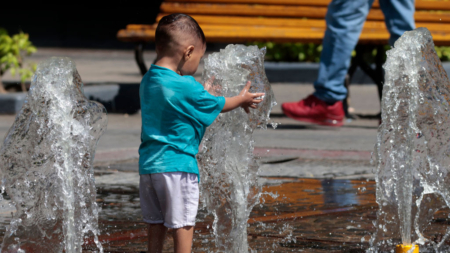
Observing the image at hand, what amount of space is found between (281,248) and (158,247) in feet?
1.83

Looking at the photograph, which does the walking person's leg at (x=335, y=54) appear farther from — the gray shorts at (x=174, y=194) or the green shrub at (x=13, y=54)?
the gray shorts at (x=174, y=194)

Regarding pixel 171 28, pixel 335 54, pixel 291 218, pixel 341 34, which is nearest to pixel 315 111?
pixel 335 54

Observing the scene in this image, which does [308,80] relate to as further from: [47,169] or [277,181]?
[47,169]

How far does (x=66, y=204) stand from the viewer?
9.95 feet

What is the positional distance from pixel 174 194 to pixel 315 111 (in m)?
3.92

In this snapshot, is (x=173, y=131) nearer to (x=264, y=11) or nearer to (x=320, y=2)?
(x=264, y=11)

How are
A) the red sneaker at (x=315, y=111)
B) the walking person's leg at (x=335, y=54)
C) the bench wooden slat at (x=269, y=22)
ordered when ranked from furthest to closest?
the bench wooden slat at (x=269, y=22), the red sneaker at (x=315, y=111), the walking person's leg at (x=335, y=54)

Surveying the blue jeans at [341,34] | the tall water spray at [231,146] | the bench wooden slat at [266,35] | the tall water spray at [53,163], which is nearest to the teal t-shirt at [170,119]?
the tall water spray at [231,146]

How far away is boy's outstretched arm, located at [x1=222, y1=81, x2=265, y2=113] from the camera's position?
2.76 m

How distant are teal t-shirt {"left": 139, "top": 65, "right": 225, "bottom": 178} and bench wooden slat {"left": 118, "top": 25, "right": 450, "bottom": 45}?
177 inches

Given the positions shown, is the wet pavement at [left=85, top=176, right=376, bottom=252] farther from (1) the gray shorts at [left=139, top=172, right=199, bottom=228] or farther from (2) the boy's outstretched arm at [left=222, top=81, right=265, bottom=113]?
(2) the boy's outstretched arm at [left=222, top=81, right=265, bottom=113]

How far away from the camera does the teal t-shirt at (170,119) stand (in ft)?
8.55

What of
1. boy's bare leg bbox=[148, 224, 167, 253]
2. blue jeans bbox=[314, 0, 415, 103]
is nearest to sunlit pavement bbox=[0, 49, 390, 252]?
boy's bare leg bbox=[148, 224, 167, 253]

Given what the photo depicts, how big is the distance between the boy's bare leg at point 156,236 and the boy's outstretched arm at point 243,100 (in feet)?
1.55
